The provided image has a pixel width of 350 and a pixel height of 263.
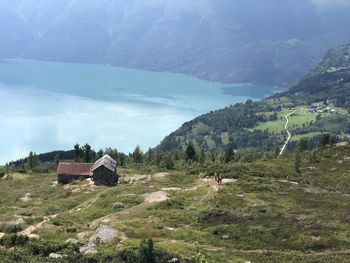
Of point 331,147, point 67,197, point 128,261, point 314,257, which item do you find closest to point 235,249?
point 314,257

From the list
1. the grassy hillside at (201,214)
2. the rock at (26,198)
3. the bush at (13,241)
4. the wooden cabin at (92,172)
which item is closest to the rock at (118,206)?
the grassy hillside at (201,214)

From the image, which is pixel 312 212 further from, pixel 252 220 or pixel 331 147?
pixel 331 147

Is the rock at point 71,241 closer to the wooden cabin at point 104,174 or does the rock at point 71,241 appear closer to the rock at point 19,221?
the rock at point 19,221

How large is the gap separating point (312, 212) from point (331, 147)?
7448 cm

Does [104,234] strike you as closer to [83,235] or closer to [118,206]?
[83,235]

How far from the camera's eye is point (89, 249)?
49938 mm

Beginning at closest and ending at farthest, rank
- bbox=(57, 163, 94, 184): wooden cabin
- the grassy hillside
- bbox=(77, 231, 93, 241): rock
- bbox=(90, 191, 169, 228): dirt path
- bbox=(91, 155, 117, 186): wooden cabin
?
the grassy hillside → bbox=(77, 231, 93, 241): rock → bbox=(90, 191, 169, 228): dirt path → bbox=(91, 155, 117, 186): wooden cabin → bbox=(57, 163, 94, 184): wooden cabin

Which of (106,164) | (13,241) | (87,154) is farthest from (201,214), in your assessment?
(87,154)

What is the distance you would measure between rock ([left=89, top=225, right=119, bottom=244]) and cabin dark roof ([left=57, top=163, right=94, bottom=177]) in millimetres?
54058

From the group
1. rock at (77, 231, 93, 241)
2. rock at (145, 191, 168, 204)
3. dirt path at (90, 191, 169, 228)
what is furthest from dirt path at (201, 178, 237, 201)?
rock at (77, 231, 93, 241)

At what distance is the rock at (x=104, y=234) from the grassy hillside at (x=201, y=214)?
33.1 inches

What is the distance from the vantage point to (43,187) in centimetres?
10656

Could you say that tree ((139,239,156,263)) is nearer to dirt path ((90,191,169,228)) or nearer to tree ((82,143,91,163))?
dirt path ((90,191,169,228))

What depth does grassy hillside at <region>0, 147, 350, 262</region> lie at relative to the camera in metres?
50.2
